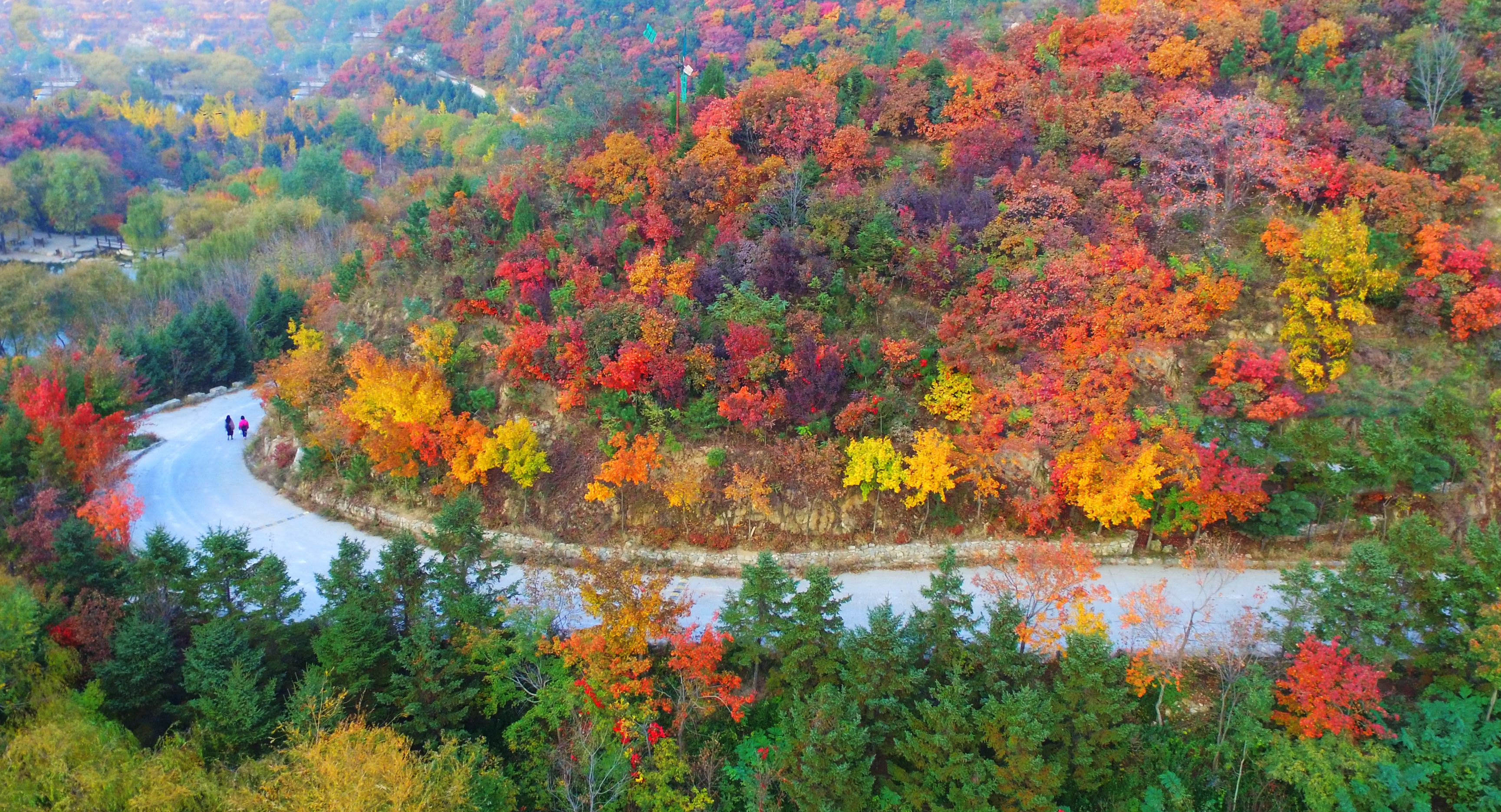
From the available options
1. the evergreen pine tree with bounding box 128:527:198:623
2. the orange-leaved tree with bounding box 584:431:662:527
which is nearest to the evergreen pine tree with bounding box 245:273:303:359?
the evergreen pine tree with bounding box 128:527:198:623

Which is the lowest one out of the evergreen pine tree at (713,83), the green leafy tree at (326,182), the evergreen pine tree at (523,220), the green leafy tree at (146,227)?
the green leafy tree at (146,227)

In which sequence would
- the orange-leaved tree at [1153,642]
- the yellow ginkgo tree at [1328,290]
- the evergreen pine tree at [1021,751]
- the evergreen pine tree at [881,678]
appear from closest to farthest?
the evergreen pine tree at [1021,751] → the evergreen pine tree at [881,678] → the orange-leaved tree at [1153,642] → the yellow ginkgo tree at [1328,290]

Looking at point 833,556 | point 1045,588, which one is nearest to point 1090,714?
point 1045,588

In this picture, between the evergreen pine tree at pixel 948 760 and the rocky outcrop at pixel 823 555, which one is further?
the rocky outcrop at pixel 823 555

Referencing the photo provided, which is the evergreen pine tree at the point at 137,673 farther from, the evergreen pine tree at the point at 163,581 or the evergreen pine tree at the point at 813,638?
the evergreen pine tree at the point at 813,638

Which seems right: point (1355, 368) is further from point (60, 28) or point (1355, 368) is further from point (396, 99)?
point (60, 28)

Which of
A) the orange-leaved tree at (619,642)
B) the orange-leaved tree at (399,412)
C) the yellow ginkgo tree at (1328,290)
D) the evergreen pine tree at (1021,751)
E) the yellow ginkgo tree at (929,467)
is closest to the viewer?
the evergreen pine tree at (1021,751)

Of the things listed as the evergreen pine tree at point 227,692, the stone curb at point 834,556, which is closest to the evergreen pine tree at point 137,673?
the evergreen pine tree at point 227,692
